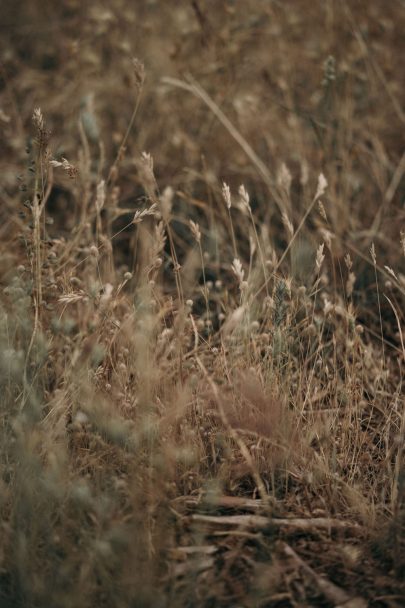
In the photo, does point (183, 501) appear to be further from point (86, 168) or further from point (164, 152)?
point (164, 152)

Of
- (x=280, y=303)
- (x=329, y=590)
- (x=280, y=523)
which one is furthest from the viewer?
(x=280, y=303)

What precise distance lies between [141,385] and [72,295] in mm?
253

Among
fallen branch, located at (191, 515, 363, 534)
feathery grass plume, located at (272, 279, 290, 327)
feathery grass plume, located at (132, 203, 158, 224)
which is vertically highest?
feathery grass plume, located at (132, 203, 158, 224)

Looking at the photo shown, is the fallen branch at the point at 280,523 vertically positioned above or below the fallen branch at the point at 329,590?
below

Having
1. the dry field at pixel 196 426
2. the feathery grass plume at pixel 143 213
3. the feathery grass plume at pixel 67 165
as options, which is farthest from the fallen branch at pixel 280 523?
the feathery grass plume at pixel 67 165

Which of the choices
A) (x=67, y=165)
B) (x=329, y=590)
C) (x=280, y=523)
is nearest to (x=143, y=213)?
(x=67, y=165)

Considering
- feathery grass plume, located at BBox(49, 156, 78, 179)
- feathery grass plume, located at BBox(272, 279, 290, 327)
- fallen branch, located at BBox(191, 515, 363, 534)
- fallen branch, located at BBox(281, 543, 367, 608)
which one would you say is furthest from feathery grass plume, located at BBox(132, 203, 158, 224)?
fallen branch, located at BBox(281, 543, 367, 608)

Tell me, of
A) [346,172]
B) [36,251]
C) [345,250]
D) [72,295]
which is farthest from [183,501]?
[346,172]

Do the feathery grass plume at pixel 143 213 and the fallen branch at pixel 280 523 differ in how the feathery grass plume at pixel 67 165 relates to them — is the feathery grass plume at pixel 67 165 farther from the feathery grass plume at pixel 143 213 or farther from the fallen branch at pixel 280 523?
the fallen branch at pixel 280 523

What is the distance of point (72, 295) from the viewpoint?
1.67 metres

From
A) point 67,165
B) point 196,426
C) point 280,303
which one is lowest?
point 196,426

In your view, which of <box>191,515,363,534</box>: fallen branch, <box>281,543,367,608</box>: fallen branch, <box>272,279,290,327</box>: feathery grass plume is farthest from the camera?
<box>272,279,290,327</box>: feathery grass plume

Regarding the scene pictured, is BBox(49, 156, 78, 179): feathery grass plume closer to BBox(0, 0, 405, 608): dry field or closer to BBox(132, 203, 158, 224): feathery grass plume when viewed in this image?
BBox(0, 0, 405, 608): dry field

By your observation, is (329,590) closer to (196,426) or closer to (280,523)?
(280,523)
